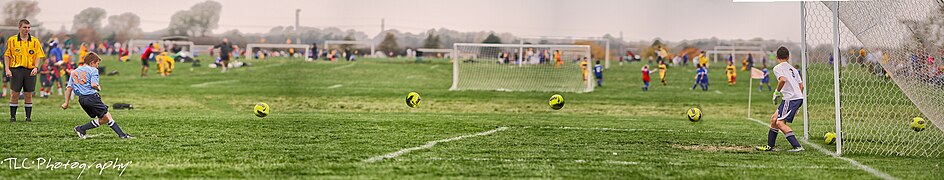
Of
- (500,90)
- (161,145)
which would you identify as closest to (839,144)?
(161,145)

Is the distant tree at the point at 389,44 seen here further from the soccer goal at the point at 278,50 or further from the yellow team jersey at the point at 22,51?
the yellow team jersey at the point at 22,51

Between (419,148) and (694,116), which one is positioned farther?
(694,116)

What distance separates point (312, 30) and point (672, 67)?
18.3m

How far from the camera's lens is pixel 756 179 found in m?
8.55

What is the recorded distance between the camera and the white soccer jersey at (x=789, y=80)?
11.3 m

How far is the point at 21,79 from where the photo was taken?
14.0 metres

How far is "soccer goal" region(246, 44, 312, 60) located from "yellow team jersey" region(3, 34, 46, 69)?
34142mm

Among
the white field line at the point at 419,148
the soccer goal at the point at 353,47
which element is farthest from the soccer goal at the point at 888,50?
the soccer goal at the point at 353,47

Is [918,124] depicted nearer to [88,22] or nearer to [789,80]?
[789,80]

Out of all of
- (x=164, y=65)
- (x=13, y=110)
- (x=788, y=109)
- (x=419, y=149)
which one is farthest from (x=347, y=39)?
(x=788, y=109)

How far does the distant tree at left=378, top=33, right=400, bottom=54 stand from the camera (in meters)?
51.4

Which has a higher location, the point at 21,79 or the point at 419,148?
the point at 21,79

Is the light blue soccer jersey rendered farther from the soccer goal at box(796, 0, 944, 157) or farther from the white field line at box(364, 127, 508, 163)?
the soccer goal at box(796, 0, 944, 157)

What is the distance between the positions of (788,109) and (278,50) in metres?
42.4
